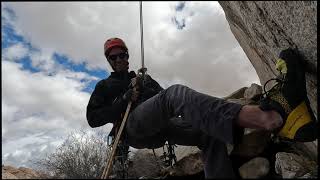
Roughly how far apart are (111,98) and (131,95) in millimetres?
621

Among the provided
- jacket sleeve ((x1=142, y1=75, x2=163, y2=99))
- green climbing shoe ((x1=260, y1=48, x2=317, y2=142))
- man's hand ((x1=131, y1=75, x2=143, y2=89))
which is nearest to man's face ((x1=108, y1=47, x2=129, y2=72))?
jacket sleeve ((x1=142, y1=75, x2=163, y2=99))

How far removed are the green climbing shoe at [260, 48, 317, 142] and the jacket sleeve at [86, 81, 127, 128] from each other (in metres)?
2.09

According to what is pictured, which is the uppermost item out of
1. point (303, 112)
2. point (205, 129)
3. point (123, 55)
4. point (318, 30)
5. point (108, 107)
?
point (123, 55)

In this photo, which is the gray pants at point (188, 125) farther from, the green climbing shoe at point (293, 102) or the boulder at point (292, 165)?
the boulder at point (292, 165)

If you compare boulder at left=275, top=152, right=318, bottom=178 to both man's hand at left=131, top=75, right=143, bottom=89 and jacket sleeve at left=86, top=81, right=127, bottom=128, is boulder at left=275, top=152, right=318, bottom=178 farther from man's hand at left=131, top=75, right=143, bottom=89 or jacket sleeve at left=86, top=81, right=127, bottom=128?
jacket sleeve at left=86, top=81, right=127, bottom=128

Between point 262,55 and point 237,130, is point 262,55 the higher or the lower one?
the higher one

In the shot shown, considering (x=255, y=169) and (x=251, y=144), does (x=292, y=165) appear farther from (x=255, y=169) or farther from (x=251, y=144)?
(x=255, y=169)

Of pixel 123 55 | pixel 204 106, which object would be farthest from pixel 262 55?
pixel 204 106

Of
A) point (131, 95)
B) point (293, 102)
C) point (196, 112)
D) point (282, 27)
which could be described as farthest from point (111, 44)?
point (293, 102)

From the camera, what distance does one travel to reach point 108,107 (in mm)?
5938

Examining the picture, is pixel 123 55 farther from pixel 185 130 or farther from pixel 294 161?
pixel 294 161

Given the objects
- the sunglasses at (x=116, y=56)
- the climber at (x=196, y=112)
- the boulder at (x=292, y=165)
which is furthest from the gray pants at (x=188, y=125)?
the boulder at (x=292, y=165)

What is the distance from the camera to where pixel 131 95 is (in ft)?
19.3

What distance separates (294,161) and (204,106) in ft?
11.9
